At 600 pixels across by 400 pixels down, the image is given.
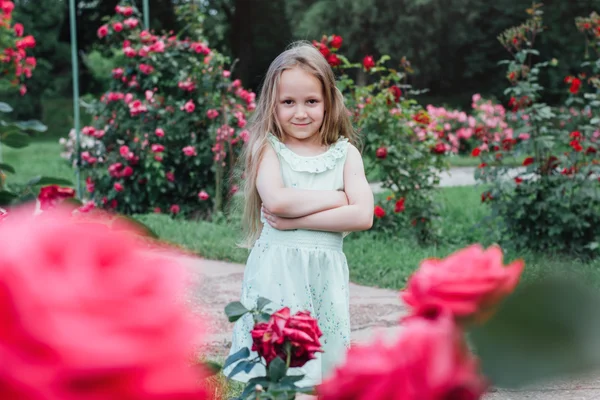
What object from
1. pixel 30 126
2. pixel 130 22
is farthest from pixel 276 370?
pixel 130 22

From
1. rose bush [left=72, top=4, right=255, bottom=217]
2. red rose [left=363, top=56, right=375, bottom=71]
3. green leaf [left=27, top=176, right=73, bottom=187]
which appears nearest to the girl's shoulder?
green leaf [left=27, top=176, right=73, bottom=187]

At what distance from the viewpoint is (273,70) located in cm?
233

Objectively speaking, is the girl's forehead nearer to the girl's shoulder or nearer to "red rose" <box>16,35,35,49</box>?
the girl's shoulder

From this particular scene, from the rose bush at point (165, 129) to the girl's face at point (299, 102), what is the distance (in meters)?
4.11

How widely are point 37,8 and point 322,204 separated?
29131mm

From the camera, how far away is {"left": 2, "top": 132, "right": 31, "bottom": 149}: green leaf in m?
1.33

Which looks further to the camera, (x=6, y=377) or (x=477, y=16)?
(x=477, y=16)

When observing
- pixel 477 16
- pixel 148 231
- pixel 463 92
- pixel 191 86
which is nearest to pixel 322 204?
pixel 148 231

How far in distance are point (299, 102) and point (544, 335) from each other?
200cm

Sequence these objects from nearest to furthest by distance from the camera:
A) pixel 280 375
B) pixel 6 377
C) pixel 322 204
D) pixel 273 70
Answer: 1. pixel 6 377
2. pixel 280 375
3. pixel 322 204
4. pixel 273 70

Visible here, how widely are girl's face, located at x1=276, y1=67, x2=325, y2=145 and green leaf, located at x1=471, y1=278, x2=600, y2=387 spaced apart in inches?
77.7

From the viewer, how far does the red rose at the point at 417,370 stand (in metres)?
0.26

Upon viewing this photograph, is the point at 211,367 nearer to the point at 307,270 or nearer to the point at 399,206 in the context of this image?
the point at 307,270

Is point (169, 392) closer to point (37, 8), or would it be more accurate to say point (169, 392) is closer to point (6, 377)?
point (6, 377)
